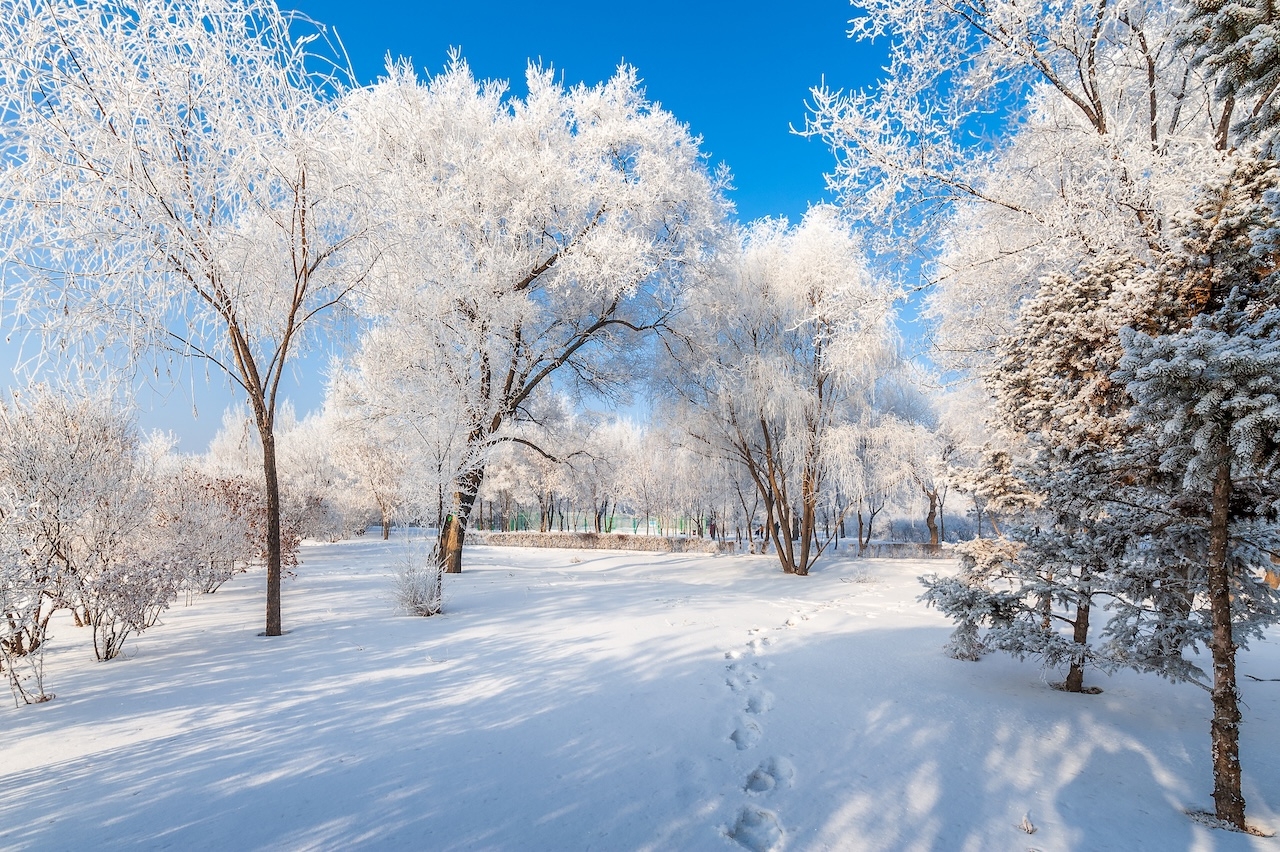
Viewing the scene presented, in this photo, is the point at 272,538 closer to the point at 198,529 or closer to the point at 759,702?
the point at 198,529

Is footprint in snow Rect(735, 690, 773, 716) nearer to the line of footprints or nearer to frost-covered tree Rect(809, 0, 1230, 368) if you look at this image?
the line of footprints

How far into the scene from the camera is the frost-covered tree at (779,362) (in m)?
12.5

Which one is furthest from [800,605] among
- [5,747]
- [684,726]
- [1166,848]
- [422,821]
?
[5,747]

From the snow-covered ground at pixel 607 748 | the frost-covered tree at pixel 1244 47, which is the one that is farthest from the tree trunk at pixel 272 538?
the frost-covered tree at pixel 1244 47

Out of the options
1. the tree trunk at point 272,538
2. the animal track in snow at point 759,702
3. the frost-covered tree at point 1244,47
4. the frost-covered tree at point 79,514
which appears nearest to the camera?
the frost-covered tree at point 1244,47

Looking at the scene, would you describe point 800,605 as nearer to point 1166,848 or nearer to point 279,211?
point 1166,848

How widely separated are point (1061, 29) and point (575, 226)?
843 centimetres

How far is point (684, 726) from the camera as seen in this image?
11.7 ft

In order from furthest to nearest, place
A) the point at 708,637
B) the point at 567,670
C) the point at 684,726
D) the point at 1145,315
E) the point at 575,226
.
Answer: the point at 575,226
the point at 708,637
the point at 567,670
the point at 684,726
the point at 1145,315

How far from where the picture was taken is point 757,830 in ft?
8.24

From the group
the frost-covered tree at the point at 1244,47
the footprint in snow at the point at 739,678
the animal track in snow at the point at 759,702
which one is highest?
the frost-covered tree at the point at 1244,47

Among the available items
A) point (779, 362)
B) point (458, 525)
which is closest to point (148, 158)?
point (458, 525)

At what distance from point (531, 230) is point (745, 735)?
Answer: 10.5m

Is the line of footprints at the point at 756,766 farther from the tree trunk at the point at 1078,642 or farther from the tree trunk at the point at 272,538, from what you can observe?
the tree trunk at the point at 272,538
